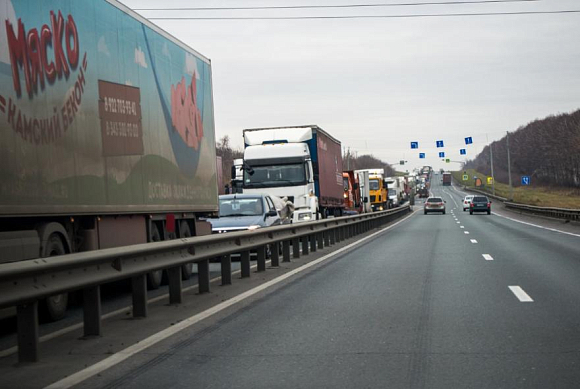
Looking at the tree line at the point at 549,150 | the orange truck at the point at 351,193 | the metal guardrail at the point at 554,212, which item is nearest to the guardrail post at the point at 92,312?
the orange truck at the point at 351,193

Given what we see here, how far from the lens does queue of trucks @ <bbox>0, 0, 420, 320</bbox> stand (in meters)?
8.80

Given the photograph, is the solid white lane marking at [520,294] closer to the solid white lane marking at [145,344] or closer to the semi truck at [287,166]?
the solid white lane marking at [145,344]

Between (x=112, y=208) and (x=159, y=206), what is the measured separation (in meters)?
1.95

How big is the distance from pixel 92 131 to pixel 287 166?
58.0 feet

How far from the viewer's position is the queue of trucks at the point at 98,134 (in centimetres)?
880

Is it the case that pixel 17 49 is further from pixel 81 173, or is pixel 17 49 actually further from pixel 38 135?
pixel 81 173

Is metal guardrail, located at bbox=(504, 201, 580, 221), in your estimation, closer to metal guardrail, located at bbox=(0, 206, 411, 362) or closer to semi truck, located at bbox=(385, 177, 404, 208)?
semi truck, located at bbox=(385, 177, 404, 208)

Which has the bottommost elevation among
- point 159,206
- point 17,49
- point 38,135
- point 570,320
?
point 570,320

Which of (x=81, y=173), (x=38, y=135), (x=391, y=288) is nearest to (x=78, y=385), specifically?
(x=38, y=135)

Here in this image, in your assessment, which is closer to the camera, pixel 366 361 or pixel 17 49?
pixel 366 361

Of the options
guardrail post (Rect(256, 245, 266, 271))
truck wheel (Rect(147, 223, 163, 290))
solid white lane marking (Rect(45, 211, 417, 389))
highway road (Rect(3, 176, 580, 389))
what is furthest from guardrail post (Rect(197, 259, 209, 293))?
guardrail post (Rect(256, 245, 266, 271))

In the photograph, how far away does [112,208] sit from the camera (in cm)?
1131

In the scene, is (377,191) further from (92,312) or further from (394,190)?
(92,312)

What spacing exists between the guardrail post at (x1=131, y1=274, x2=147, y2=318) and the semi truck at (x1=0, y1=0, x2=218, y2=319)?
941 mm
